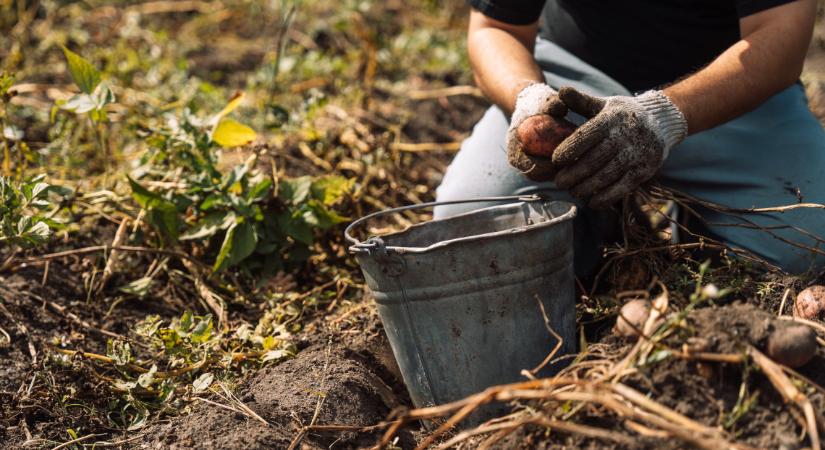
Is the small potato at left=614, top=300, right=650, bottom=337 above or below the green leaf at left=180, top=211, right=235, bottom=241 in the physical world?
above

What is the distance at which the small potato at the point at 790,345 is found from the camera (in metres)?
1.45

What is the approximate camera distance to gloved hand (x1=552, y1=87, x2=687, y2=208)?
184cm

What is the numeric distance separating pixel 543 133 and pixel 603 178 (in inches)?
6.8

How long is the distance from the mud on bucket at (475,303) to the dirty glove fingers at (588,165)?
0.34ft

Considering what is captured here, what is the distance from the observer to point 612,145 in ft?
6.04

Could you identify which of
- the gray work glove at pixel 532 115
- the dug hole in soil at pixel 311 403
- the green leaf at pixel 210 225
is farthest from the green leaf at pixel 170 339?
the gray work glove at pixel 532 115

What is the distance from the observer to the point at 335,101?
12.3ft

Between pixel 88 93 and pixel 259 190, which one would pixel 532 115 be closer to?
pixel 259 190

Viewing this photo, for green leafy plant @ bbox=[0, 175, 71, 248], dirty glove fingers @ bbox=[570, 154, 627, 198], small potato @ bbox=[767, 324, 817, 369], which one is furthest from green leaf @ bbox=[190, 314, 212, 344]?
small potato @ bbox=[767, 324, 817, 369]

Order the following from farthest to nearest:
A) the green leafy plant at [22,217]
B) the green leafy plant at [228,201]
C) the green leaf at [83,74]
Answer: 1. the green leafy plant at [228,201]
2. the green leaf at [83,74]
3. the green leafy plant at [22,217]

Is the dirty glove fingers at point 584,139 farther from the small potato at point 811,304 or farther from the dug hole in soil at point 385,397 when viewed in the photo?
the small potato at point 811,304

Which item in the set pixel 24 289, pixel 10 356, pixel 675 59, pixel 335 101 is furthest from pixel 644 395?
pixel 335 101

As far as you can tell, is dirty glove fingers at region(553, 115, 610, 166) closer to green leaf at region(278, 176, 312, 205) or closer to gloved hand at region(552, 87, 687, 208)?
gloved hand at region(552, 87, 687, 208)

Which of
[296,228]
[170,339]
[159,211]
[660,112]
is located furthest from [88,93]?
[660,112]
